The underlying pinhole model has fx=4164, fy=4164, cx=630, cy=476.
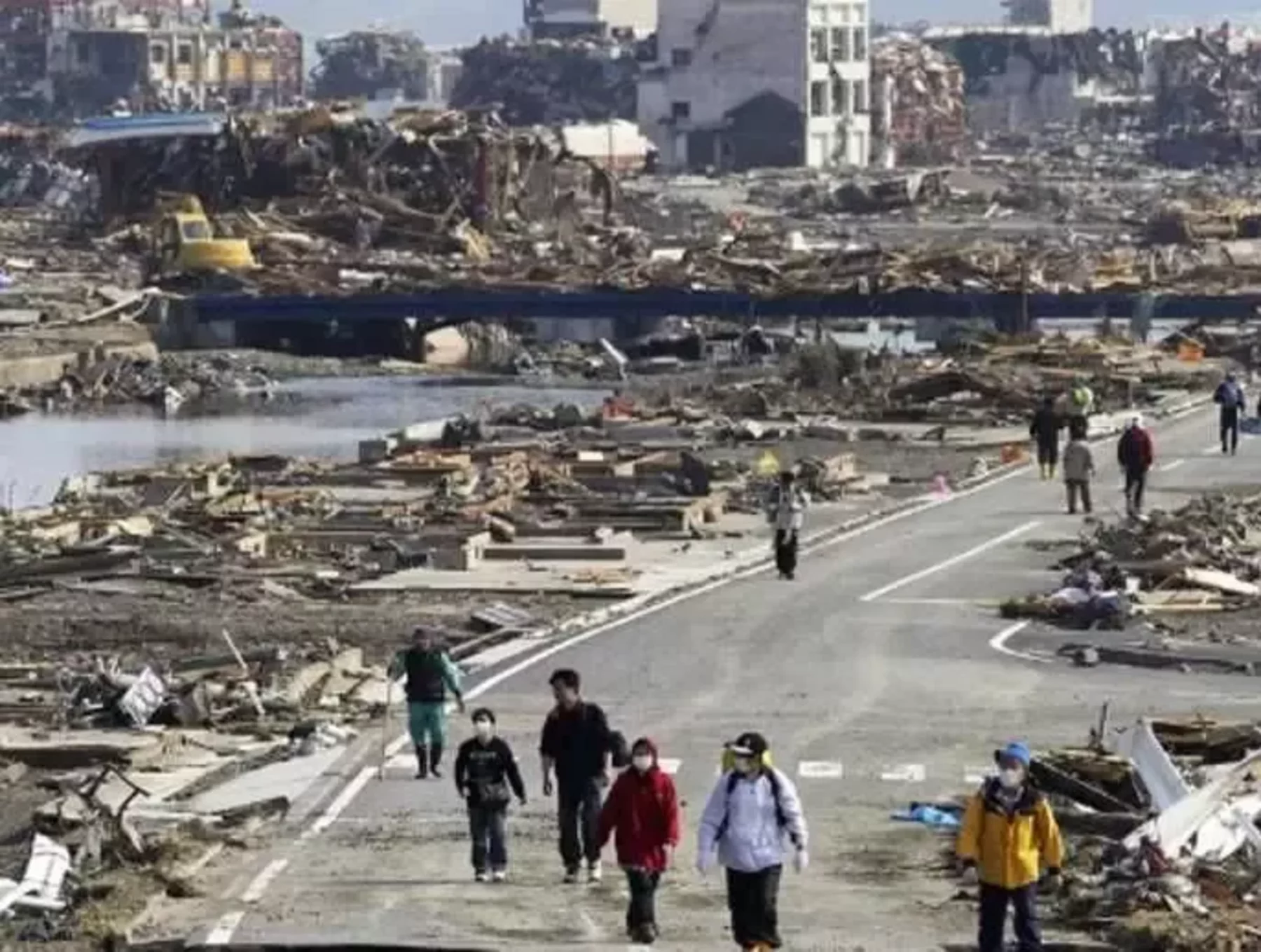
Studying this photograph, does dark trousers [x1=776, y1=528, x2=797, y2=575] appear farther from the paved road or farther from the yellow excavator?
the yellow excavator

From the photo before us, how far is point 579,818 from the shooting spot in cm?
1962

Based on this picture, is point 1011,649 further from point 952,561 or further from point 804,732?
point 952,561

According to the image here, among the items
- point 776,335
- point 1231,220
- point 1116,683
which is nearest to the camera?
point 1116,683

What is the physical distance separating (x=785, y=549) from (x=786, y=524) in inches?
A: 15.2

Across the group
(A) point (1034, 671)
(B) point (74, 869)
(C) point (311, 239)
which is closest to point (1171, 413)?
(A) point (1034, 671)

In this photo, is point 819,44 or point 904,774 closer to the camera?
point 904,774

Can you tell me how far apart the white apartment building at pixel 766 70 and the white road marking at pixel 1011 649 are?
152 m

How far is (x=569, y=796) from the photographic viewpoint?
19562 millimetres

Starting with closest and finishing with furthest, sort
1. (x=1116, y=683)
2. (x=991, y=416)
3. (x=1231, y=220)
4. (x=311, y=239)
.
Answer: (x=1116, y=683)
(x=991, y=416)
(x=311, y=239)
(x=1231, y=220)

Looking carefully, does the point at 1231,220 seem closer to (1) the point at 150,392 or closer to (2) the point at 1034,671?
(1) the point at 150,392

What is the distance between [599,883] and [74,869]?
8.62 ft

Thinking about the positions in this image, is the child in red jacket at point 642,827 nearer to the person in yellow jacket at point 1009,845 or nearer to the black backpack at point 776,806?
the black backpack at point 776,806

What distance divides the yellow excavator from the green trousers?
8088 centimetres

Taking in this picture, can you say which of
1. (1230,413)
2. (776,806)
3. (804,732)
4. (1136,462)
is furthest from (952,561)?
(776,806)
